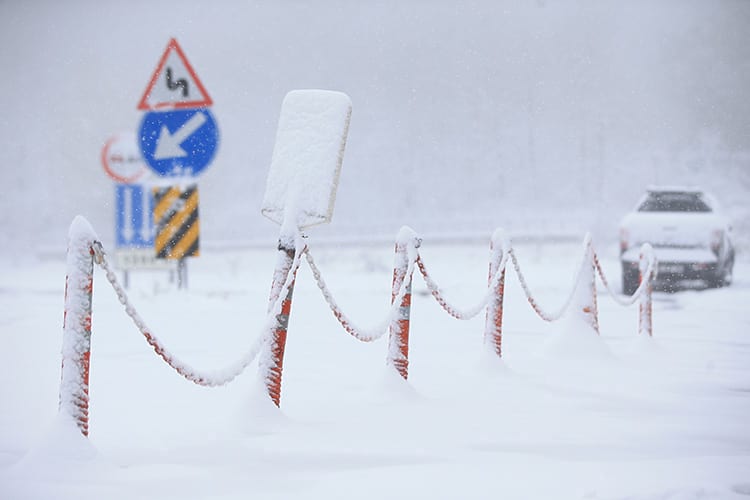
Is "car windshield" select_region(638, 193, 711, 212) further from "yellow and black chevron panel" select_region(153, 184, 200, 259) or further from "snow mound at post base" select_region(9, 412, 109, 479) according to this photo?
"snow mound at post base" select_region(9, 412, 109, 479)

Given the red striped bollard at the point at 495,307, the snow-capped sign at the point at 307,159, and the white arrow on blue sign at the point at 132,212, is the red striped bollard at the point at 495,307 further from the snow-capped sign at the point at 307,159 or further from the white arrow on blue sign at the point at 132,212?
the white arrow on blue sign at the point at 132,212

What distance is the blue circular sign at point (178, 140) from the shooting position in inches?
303

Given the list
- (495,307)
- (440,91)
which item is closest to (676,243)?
(495,307)

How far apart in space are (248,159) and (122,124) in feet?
71.4

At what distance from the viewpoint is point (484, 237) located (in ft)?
93.7

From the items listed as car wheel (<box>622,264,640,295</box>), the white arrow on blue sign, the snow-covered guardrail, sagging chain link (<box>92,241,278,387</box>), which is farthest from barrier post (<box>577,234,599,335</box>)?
car wheel (<box>622,264,640,295</box>)

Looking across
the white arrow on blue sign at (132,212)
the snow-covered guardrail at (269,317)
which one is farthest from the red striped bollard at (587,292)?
the white arrow on blue sign at (132,212)

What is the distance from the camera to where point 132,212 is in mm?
10961

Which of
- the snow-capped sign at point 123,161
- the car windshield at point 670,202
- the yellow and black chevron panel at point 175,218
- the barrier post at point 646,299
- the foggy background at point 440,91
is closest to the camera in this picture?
the barrier post at point 646,299

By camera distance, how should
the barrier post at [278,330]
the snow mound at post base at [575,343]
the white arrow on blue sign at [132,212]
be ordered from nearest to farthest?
the barrier post at [278,330] < the snow mound at post base at [575,343] < the white arrow on blue sign at [132,212]

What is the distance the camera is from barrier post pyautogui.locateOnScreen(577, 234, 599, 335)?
7465 millimetres

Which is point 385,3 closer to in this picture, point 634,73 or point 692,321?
point 634,73

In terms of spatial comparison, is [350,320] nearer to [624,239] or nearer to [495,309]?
[495,309]

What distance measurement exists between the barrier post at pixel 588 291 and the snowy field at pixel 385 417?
0.33 metres
